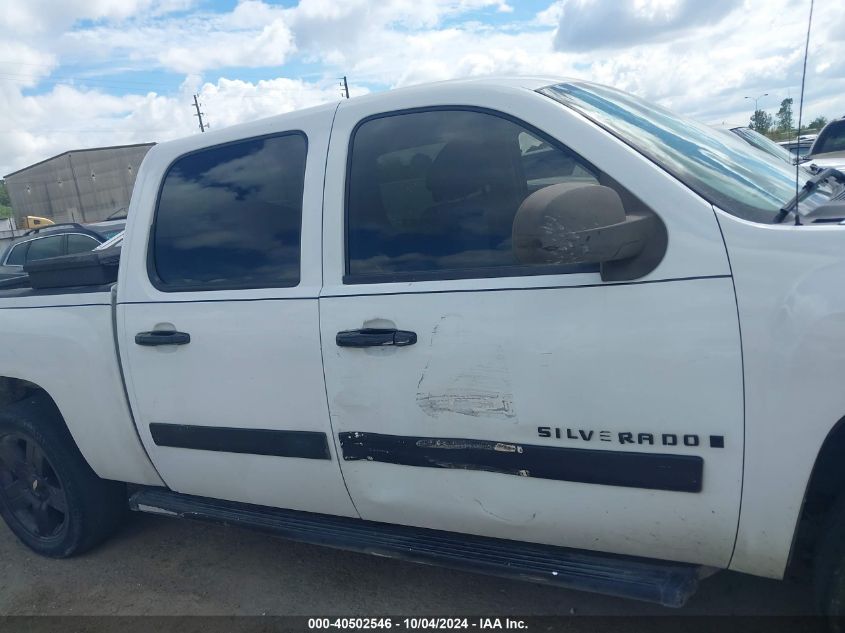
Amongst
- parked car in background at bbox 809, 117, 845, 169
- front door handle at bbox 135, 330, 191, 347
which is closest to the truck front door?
front door handle at bbox 135, 330, 191, 347

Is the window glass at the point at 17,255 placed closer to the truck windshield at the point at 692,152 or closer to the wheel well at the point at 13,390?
the wheel well at the point at 13,390

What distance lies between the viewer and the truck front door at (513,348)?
211 centimetres

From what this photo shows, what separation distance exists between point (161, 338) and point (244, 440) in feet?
1.83

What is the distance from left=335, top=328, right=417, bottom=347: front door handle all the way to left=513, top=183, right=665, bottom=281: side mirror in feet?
1.86

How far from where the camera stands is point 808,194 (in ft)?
8.42

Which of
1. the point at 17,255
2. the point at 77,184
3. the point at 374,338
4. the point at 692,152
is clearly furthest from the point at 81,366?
the point at 77,184

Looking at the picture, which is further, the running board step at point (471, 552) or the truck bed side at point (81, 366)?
the truck bed side at point (81, 366)

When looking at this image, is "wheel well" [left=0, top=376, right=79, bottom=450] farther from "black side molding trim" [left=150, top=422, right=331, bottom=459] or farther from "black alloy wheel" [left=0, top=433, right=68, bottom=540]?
"black side molding trim" [left=150, top=422, right=331, bottom=459]

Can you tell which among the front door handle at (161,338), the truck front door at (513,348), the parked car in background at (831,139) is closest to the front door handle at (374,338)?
the truck front door at (513,348)

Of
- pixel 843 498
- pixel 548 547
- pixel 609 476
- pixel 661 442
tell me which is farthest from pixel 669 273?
pixel 548 547

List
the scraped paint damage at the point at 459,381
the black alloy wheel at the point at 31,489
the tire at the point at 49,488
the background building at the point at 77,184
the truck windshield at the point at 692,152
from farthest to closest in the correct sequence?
the background building at the point at 77,184 → the black alloy wheel at the point at 31,489 → the tire at the point at 49,488 → the scraped paint damage at the point at 459,381 → the truck windshield at the point at 692,152

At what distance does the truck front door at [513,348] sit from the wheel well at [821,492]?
0.81 feet

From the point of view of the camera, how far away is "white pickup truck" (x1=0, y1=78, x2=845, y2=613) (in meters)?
2.05

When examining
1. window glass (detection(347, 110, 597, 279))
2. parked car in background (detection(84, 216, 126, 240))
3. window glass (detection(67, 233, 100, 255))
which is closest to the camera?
window glass (detection(347, 110, 597, 279))
